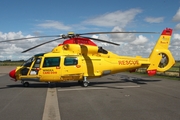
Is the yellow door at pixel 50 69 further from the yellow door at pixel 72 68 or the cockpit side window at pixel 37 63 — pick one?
the yellow door at pixel 72 68

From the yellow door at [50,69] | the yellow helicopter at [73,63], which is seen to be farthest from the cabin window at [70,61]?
the yellow door at [50,69]

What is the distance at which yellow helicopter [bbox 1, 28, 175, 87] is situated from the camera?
14469 millimetres

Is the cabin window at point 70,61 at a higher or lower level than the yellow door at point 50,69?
higher

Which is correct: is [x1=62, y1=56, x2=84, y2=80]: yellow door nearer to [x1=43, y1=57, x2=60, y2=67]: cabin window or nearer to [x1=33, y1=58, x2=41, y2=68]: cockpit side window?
[x1=43, y1=57, x2=60, y2=67]: cabin window

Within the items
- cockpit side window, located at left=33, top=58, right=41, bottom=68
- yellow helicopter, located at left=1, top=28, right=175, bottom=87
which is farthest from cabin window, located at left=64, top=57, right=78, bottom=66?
cockpit side window, located at left=33, top=58, right=41, bottom=68

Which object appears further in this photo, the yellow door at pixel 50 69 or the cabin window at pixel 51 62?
the cabin window at pixel 51 62

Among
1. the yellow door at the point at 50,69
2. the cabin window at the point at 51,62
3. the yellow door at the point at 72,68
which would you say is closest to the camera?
the yellow door at the point at 50,69

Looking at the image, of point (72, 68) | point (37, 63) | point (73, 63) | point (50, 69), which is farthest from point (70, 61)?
point (37, 63)

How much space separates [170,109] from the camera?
7586 mm

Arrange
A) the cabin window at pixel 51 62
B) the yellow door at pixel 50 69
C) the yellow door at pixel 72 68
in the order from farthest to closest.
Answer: the yellow door at pixel 72 68
the cabin window at pixel 51 62
the yellow door at pixel 50 69

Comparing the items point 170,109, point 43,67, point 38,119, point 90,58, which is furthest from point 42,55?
point 170,109

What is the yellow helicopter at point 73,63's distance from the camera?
14469mm

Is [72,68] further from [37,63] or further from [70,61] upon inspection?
[37,63]

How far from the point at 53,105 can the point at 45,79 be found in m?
6.00
